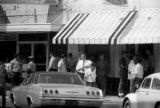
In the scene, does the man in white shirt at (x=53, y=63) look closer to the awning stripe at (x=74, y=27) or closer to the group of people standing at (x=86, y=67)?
the group of people standing at (x=86, y=67)

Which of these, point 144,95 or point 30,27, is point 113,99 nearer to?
point 30,27

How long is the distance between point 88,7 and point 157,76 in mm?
10481

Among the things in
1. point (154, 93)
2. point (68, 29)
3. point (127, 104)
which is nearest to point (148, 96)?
point (154, 93)

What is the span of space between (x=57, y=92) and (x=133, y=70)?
7.00 m

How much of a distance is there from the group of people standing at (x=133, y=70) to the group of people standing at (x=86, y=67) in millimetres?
1043

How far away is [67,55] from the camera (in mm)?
26922

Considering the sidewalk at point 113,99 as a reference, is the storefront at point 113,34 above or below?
above

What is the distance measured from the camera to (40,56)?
96.0 ft

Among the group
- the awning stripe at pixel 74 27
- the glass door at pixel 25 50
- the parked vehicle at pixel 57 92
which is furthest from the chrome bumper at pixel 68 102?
the glass door at pixel 25 50

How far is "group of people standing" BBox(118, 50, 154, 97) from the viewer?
2292 centimetres

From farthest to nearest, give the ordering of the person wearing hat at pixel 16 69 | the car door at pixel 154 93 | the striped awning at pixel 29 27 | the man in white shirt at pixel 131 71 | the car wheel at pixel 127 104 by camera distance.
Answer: the striped awning at pixel 29 27 → the person wearing hat at pixel 16 69 → the man in white shirt at pixel 131 71 → the car wheel at pixel 127 104 → the car door at pixel 154 93

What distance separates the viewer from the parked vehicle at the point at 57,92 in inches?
659

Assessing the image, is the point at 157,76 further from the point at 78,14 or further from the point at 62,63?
the point at 78,14

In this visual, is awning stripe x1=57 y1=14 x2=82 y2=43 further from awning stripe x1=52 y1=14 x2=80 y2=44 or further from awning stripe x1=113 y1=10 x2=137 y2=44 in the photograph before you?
awning stripe x1=113 y1=10 x2=137 y2=44
